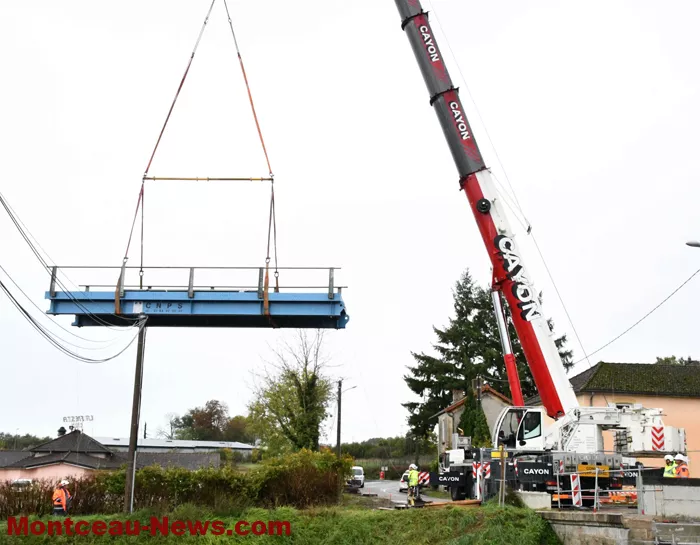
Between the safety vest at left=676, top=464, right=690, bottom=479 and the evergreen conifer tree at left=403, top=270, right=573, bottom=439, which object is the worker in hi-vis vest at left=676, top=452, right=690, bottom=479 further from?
the evergreen conifer tree at left=403, top=270, right=573, bottom=439

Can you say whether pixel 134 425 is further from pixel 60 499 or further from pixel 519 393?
pixel 519 393

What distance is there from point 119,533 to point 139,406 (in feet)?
11.8

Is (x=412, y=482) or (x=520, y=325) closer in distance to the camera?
(x=520, y=325)

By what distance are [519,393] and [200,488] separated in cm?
1011

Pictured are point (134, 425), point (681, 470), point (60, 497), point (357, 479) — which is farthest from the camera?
point (357, 479)

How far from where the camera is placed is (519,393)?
20.5 meters

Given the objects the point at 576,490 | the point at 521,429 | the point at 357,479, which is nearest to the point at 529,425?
the point at 521,429

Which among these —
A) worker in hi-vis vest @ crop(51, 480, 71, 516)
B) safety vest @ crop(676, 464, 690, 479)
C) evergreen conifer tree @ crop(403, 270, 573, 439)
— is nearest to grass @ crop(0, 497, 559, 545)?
worker in hi-vis vest @ crop(51, 480, 71, 516)

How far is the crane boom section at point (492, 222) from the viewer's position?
19.2m

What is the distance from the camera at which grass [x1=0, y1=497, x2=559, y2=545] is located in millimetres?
16750

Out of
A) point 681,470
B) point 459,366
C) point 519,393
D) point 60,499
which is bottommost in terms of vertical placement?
point 681,470

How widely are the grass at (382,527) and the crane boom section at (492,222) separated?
3.45m

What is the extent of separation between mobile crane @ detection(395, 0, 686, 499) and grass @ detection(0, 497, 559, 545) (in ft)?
5.48

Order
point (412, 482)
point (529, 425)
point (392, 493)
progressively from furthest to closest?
point (392, 493) < point (412, 482) < point (529, 425)
